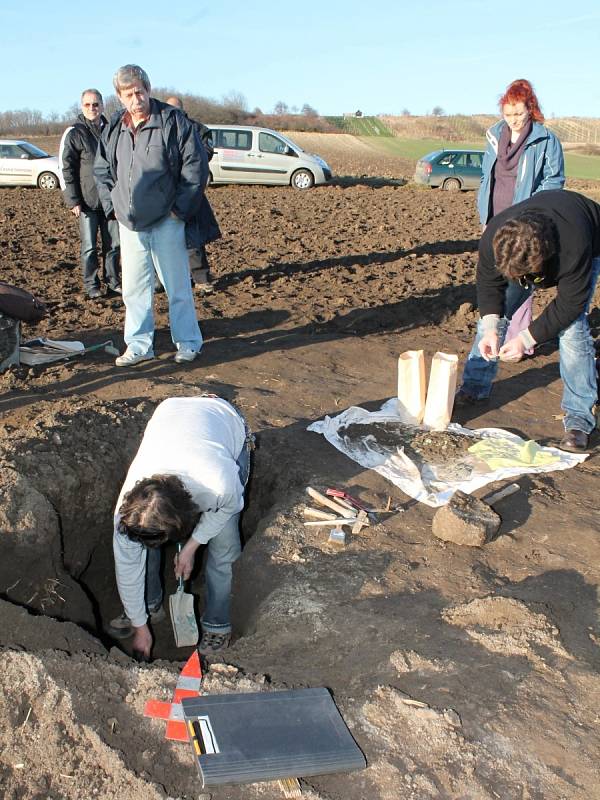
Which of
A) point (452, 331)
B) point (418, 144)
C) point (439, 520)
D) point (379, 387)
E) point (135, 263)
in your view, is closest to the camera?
point (439, 520)

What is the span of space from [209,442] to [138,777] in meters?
1.35

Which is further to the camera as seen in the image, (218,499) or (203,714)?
(218,499)

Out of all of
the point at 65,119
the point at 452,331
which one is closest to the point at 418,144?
the point at 65,119

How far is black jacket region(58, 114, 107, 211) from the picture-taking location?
20.4ft

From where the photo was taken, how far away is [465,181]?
18188 mm

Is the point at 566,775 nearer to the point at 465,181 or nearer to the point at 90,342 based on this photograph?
the point at 90,342

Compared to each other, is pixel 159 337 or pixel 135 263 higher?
pixel 135 263

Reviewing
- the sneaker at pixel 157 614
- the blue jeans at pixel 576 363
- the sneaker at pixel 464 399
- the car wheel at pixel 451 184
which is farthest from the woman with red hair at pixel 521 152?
the car wheel at pixel 451 184

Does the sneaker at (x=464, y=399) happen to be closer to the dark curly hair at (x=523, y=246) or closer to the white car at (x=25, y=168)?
the dark curly hair at (x=523, y=246)

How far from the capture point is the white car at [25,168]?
15914 mm

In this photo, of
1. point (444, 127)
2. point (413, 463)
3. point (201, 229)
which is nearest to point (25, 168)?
point (201, 229)

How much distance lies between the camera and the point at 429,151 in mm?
32438

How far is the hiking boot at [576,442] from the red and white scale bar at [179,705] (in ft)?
8.78

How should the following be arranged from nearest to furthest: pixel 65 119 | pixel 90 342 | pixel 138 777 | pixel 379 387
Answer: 1. pixel 138 777
2. pixel 379 387
3. pixel 90 342
4. pixel 65 119
